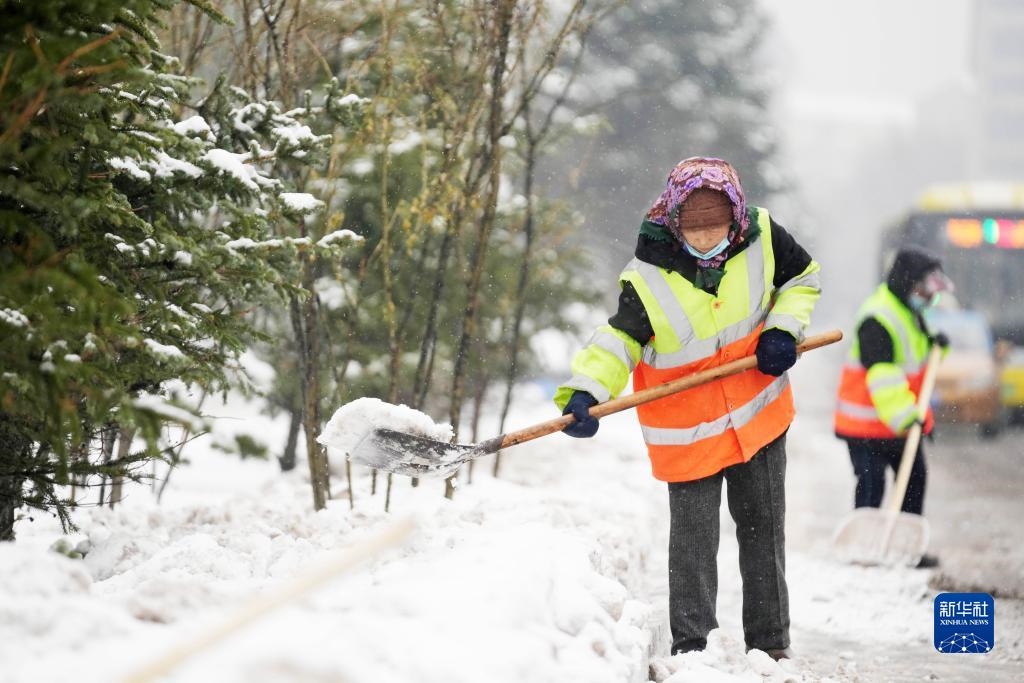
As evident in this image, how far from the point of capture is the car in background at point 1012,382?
Result: 14898mm

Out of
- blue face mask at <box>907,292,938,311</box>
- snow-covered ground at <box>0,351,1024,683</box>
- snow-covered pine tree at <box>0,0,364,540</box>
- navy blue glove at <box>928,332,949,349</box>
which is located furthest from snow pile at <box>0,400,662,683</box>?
navy blue glove at <box>928,332,949,349</box>

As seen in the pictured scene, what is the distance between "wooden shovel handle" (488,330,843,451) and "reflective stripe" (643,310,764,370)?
2.7 inches

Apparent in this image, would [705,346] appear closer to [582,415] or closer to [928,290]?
[582,415]

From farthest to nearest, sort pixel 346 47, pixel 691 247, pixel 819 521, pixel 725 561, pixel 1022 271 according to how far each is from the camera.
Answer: pixel 1022 271
pixel 819 521
pixel 346 47
pixel 725 561
pixel 691 247

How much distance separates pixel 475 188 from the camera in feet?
18.6

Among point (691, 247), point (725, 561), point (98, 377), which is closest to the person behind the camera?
point (98, 377)

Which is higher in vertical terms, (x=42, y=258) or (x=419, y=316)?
(x=42, y=258)

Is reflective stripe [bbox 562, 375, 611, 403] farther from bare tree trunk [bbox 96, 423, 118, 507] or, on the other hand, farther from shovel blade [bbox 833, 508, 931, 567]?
shovel blade [bbox 833, 508, 931, 567]

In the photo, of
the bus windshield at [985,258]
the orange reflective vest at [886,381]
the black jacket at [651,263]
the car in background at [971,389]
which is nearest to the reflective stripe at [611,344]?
the black jacket at [651,263]

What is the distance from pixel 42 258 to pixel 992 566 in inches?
221

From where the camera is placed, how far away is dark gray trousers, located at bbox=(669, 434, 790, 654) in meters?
4.13

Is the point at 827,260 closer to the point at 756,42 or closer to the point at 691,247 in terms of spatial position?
the point at 756,42

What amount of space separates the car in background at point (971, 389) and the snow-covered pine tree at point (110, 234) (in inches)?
465

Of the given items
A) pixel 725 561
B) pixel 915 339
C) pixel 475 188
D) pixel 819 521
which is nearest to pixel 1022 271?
pixel 819 521
